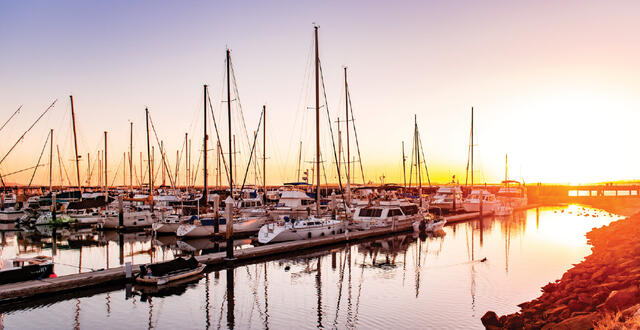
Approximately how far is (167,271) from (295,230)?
1372 cm

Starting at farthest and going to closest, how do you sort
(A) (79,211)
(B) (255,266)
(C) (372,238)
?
(A) (79,211) < (C) (372,238) < (B) (255,266)

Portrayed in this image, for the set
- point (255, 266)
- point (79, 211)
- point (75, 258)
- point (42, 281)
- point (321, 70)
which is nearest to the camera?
point (42, 281)

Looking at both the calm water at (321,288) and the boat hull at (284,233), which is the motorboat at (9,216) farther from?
the boat hull at (284,233)

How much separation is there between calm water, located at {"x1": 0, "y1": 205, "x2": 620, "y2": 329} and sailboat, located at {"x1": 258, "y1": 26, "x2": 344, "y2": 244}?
7.43 ft

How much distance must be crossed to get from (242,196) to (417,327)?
130 ft

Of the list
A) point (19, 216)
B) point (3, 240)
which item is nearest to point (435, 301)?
point (3, 240)

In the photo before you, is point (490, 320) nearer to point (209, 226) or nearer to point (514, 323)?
point (514, 323)

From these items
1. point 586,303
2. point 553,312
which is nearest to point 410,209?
point 586,303

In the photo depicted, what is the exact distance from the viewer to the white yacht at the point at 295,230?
3438 centimetres

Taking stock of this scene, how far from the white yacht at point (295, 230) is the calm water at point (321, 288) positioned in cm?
219

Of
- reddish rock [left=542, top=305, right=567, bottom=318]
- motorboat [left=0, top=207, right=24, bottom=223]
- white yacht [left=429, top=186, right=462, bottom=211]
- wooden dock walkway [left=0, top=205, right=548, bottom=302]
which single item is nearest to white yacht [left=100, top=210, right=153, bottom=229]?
motorboat [left=0, top=207, right=24, bottom=223]

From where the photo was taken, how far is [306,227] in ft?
117

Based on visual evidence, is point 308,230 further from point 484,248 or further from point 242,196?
point 242,196

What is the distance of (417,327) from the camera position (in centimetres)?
1683
